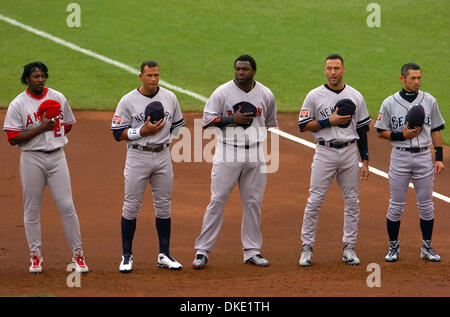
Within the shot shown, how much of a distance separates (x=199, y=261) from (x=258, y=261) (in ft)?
1.98

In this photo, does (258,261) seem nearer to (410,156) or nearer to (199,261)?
(199,261)

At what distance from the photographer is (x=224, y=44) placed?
19250 millimetres

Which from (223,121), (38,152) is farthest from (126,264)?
(223,121)

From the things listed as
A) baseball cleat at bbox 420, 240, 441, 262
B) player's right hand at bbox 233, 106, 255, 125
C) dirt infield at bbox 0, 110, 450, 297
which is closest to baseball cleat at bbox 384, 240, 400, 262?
dirt infield at bbox 0, 110, 450, 297

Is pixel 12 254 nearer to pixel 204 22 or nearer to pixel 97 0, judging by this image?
pixel 204 22

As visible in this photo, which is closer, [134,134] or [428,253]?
[134,134]

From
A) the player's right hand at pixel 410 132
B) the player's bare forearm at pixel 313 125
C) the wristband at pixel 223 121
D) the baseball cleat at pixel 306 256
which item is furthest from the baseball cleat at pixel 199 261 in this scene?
the player's right hand at pixel 410 132

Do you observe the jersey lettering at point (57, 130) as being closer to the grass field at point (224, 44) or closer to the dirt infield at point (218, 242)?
the dirt infield at point (218, 242)

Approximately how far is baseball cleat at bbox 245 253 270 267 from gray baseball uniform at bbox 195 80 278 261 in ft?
0.12

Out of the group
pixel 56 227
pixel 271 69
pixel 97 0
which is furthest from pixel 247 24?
pixel 56 227

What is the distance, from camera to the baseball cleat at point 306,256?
8.59m

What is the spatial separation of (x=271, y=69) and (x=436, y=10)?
5716 mm

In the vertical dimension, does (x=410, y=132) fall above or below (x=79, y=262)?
above

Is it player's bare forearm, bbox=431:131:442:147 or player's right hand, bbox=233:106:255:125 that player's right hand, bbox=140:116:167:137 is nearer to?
player's right hand, bbox=233:106:255:125
